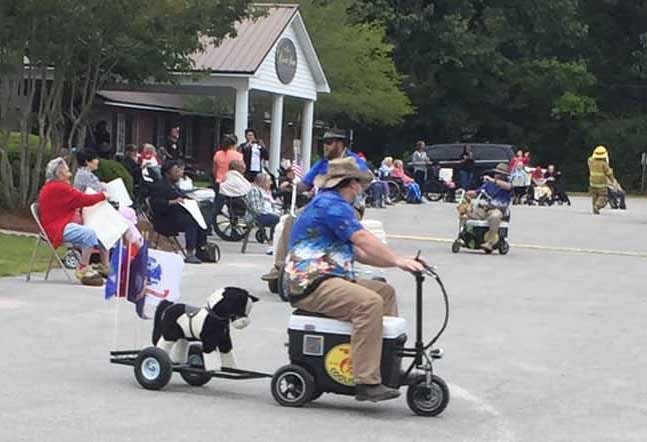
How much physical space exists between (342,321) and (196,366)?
131 centimetres

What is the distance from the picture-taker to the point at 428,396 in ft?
27.6

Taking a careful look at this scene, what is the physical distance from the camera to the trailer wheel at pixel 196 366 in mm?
9039

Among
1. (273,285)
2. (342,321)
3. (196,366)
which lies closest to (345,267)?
(342,321)

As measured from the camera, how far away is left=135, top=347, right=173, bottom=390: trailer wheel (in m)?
8.87

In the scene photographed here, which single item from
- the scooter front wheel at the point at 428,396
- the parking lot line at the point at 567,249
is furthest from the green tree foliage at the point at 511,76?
the scooter front wheel at the point at 428,396

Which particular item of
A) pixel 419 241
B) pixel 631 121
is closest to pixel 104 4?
pixel 419 241

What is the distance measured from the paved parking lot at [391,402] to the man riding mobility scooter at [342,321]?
0.60 feet

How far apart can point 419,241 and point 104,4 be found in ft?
23.9

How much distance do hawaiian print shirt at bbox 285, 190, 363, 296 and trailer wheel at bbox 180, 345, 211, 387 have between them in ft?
3.23

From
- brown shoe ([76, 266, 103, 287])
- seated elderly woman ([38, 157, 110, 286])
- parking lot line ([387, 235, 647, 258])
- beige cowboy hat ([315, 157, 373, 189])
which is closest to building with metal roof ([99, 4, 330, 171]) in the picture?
parking lot line ([387, 235, 647, 258])

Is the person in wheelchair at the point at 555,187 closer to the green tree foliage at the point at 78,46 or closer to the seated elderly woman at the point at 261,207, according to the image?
the green tree foliage at the point at 78,46

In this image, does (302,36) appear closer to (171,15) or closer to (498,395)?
(171,15)

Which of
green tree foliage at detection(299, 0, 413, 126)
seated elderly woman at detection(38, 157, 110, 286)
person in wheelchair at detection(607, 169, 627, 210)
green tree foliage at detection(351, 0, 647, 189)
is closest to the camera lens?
seated elderly woman at detection(38, 157, 110, 286)

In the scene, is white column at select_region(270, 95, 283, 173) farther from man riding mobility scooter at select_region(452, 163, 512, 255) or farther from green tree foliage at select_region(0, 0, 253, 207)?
man riding mobility scooter at select_region(452, 163, 512, 255)
